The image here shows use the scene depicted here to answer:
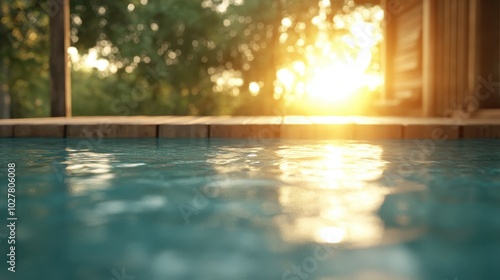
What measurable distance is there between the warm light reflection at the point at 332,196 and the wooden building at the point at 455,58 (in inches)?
136

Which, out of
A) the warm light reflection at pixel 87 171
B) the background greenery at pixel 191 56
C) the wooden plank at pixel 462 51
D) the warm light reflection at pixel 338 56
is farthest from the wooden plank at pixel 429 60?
the warm light reflection at pixel 338 56

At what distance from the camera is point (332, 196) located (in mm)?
2842

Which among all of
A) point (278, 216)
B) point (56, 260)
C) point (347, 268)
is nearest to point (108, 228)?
point (56, 260)

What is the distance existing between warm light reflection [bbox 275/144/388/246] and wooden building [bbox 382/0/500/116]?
11.3 ft

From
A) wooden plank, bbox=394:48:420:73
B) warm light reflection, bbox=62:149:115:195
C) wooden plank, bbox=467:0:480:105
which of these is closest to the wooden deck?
warm light reflection, bbox=62:149:115:195

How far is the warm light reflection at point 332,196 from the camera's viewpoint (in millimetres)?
2127

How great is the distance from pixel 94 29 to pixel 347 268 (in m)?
14.5

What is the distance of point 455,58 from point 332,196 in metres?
5.91

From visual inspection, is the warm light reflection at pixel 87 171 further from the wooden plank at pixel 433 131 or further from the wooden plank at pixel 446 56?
the wooden plank at pixel 446 56

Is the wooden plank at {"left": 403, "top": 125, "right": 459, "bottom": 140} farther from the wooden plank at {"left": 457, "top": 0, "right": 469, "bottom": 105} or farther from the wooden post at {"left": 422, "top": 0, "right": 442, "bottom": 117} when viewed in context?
the wooden post at {"left": 422, "top": 0, "right": 442, "bottom": 117}

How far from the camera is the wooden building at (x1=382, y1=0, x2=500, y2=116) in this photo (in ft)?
24.3

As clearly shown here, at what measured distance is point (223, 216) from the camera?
240cm

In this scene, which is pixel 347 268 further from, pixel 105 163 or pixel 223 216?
pixel 105 163

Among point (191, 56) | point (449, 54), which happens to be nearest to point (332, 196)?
point (449, 54)
